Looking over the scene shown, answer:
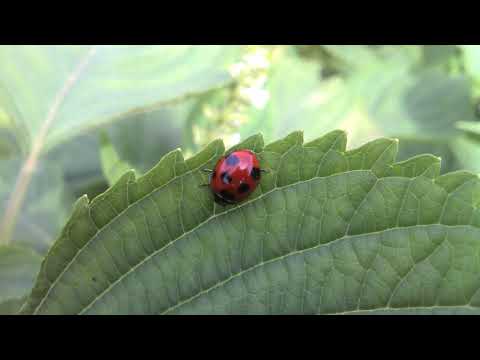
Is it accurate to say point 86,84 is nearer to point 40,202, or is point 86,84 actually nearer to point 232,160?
point 40,202

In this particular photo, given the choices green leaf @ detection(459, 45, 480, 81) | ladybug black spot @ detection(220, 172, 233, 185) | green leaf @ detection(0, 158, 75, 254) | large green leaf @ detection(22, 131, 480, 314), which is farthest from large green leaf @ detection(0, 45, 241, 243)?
green leaf @ detection(459, 45, 480, 81)

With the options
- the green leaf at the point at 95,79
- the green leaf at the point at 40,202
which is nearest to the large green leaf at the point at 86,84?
the green leaf at the point at 95,79

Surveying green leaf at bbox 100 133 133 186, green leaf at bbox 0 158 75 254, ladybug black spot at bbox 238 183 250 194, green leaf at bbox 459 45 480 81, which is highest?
green leaf at bbox 459 45 480 81

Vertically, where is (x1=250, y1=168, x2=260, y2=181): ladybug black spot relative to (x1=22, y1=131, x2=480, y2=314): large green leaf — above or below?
above

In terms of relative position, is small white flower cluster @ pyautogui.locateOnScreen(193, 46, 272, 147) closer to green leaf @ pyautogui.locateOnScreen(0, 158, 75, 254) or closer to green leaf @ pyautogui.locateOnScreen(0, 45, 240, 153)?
green leaf @ pyautogui.locateOnScreen(0, 45, 240, 153)

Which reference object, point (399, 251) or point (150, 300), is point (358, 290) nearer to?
point (399, 251)

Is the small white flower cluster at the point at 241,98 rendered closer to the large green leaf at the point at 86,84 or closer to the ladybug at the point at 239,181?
the large green leaf at the point at 86,84
